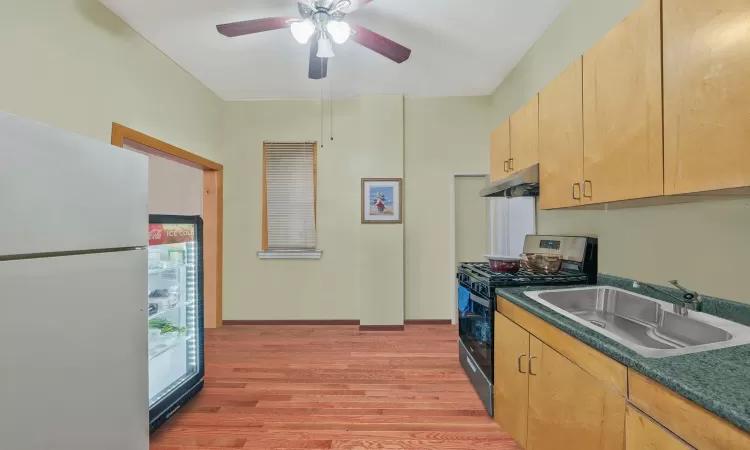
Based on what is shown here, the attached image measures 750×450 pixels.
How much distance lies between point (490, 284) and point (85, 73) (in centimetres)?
299

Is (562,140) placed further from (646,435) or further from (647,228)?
(646,435)

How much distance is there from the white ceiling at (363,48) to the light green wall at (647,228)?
26cm

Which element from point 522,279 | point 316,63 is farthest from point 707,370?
point 316,63

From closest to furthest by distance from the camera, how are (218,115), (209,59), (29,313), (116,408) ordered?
(29,313)
(116,408)
(209,59)
(218,115)

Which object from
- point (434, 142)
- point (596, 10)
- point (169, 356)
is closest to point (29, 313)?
point (169, 356)

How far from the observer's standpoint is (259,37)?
2.54m

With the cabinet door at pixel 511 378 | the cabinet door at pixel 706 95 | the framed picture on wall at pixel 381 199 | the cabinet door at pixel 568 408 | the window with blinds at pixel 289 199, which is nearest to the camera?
the cabinet door at pixel 706 95

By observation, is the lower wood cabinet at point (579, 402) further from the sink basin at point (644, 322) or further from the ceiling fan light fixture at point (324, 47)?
the ceiling fan light fixture at point (324, 47)

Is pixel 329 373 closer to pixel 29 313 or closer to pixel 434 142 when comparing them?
pixel 29 313

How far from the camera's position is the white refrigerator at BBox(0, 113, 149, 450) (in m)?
0.90

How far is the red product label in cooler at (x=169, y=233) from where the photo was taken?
1976mm

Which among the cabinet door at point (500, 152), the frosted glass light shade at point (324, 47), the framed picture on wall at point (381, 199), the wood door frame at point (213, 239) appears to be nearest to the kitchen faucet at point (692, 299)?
the cabinet door at point (500, 152)

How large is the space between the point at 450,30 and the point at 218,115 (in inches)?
113

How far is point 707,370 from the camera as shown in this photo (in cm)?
80
